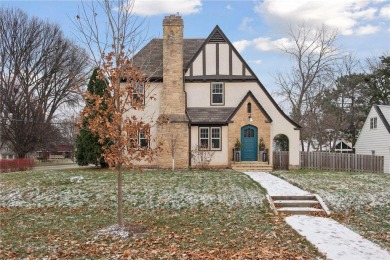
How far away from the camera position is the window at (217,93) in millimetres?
24078

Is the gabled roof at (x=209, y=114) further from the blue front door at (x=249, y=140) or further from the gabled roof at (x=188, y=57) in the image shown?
the gabled roof at (x=188, y=57)

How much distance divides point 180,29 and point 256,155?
9.47 metres

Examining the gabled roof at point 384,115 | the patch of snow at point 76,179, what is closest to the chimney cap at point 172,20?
the patch of snow at point 76,179

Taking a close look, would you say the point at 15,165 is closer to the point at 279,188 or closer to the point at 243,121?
the point at 243,121

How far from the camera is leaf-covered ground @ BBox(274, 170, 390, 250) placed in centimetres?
946

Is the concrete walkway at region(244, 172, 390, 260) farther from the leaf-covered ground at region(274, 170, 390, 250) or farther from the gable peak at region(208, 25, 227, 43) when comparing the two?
the gable peak at region(208, 25, 227, 43)

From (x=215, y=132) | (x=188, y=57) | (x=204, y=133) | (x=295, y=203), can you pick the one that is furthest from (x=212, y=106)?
(x=295, y=203)

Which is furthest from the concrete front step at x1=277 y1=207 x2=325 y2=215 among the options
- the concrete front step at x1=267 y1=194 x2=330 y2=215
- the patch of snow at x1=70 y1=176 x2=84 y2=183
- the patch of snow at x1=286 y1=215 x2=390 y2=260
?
the patch of snow at x1=70 y1=176 x2=84 y2=183

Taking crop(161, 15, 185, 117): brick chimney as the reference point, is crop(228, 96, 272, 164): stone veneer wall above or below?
below

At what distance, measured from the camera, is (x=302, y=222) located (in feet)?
33.1

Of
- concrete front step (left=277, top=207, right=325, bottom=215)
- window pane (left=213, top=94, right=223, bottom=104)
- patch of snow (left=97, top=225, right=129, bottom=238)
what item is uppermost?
window pane (left=213, top=94, right=223, bottom=104)

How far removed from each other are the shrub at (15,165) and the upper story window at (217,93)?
1563 centimetres

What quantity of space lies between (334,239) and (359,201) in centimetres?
472

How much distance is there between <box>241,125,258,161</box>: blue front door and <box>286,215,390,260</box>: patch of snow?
1257cm
